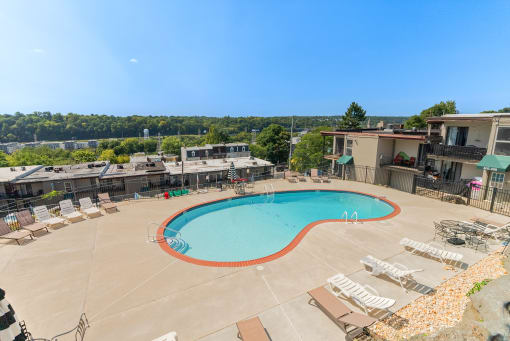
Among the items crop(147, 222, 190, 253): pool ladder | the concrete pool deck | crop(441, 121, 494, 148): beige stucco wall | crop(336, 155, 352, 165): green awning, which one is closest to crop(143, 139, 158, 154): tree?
crop(336, 155, 352, 165): green awning

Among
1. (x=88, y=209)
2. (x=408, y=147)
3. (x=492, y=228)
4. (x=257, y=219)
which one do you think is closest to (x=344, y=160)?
(x=408, y=147)

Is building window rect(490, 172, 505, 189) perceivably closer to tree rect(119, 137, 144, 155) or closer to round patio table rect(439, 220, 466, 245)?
round patio table rect(439, 220, 466, 245)

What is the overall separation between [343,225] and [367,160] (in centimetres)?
1019

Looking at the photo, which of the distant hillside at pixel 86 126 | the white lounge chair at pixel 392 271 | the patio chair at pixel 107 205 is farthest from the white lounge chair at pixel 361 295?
the distant hillside at pixel 86 126

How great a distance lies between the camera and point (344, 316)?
5.28 meters

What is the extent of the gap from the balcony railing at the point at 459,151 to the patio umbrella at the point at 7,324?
70.2 feet

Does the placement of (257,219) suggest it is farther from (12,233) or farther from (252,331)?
(12,233)

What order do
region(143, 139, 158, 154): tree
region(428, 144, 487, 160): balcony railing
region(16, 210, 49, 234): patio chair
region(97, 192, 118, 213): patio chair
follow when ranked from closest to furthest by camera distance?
region(16, 210, 49, 234): patio chair < region(97, 192, 118, 213): patio chair < region(428, 144, 487, 160): balcony railing < region(143, 139, 158, 154): tree

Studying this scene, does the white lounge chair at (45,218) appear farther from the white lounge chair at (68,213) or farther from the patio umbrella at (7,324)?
the patio umbrella at (7,324)

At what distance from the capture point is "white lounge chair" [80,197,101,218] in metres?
12.9

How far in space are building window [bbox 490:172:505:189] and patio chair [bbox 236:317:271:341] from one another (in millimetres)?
16494

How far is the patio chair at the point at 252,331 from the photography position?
4.81m

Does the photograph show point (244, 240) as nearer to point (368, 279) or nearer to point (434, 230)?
point (368, 279)

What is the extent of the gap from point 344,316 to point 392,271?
2713 mm
